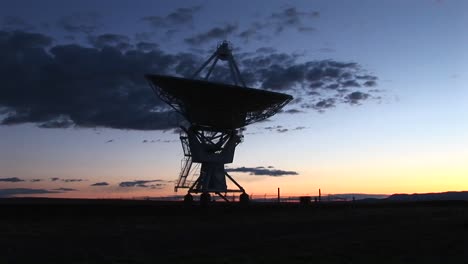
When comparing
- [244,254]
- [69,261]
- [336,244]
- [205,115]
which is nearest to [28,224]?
[69,261]

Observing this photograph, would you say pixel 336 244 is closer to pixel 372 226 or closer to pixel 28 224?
pixel 372 226

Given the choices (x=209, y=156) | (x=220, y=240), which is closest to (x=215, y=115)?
(x=209, y=156)

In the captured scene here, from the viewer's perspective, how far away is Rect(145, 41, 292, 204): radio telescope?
5378 cm

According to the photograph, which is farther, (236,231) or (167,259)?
(236,231)

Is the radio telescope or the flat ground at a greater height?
the radio telescope

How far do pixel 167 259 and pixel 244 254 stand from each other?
3.13 m

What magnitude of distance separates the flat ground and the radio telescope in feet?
60.4

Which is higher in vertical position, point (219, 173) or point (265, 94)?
point (265, 94)

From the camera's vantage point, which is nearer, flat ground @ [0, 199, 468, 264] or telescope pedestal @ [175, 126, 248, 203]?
flat ground @ [0, 199, 468, 264]

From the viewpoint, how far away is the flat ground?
20844 mm

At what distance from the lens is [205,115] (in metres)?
56.5

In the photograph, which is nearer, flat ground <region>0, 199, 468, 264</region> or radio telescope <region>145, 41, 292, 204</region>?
flat ground <region>0, 199, 468, 264</region>

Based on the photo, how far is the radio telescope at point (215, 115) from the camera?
176 ft

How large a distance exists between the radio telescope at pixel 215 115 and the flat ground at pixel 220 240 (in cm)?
1840
